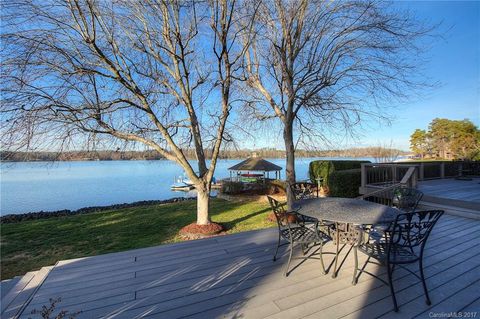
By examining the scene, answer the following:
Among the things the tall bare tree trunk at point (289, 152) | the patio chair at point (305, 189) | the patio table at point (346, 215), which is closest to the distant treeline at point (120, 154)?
the tall bare tree trunk at point (289, 152)

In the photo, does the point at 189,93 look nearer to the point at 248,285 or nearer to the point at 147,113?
the point at 147,113

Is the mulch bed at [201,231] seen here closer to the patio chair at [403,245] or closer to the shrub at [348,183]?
the patio chair at [403,245]

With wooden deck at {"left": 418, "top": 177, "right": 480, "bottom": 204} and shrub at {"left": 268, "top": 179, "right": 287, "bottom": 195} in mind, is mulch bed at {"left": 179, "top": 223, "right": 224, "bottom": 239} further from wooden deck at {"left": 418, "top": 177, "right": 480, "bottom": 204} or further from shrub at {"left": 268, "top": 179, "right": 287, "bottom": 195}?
shrub at {"left": 268, "top": 179, "right": 287, "bottom": 195}

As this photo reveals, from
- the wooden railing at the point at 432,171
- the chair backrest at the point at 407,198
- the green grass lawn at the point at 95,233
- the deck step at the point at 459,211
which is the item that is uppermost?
the wooden railing at the point at 432,171

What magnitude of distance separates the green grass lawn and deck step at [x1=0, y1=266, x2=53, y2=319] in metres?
2.33

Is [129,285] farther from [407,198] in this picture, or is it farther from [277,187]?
[277,187]

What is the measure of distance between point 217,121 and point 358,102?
3.88 meters

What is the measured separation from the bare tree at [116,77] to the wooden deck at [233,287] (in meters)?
3.01

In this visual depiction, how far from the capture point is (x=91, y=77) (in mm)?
5113

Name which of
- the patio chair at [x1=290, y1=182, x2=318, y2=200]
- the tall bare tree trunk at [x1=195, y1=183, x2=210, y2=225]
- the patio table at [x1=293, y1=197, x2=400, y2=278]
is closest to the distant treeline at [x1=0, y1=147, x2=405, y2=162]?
the tall bare tree trunk at [x1=195, y1=183, x2=210, y2=225]

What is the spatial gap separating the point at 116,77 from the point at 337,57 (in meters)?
5.30

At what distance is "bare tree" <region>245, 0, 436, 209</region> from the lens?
18.2 feet

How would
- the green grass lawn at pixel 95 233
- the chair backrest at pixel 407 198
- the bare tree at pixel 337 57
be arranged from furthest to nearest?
1. the bare tree at pixel 337 57
2. the green grass lawn at pixel 95 233
3. the chair backrest at pixel 407 198

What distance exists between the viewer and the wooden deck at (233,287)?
197cm
